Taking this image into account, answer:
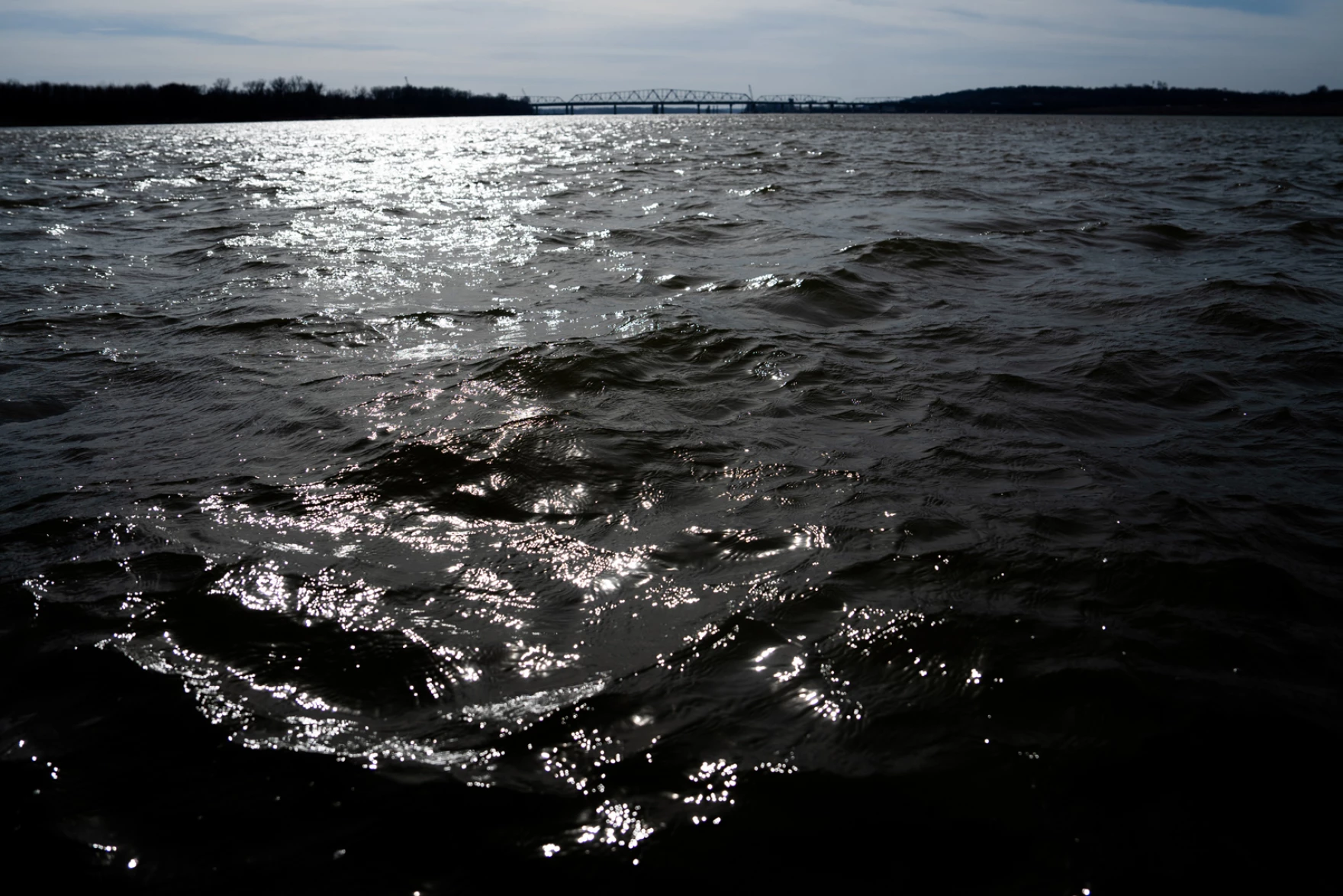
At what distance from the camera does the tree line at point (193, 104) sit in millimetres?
78500

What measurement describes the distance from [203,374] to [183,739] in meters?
3.38

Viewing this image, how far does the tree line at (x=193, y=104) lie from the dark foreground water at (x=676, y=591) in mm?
97807

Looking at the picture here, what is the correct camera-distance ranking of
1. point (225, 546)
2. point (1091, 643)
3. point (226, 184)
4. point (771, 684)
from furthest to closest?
point (226, 184), point (225, 546), point (1091, 643), point (771, 684)

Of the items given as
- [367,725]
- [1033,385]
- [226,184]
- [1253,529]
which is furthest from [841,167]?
[367,725]

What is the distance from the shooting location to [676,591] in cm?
246

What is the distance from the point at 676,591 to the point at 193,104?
113 m

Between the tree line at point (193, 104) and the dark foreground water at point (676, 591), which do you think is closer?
the dark foreground water at point (676, 591)

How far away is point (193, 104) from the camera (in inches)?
3632

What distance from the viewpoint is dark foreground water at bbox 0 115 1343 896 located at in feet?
5.31

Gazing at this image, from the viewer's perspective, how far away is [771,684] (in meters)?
2.04

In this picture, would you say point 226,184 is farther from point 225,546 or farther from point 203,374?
point 225,546

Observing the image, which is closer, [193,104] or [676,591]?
[676,591]

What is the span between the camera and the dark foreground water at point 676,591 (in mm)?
1619

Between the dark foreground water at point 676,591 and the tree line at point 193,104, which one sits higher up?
the tree line at point 193,104
